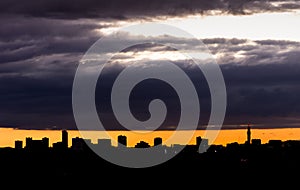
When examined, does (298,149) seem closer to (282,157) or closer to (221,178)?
(282,157)

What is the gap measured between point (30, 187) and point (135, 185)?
17.5 m

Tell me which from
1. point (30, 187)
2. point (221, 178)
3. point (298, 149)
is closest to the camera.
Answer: point (30, 187)

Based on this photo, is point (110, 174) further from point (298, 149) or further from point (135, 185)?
point (298, 149)

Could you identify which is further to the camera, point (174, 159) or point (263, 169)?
point (174, 159)

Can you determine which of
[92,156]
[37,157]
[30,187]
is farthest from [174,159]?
[30,187]

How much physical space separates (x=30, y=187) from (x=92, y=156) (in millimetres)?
31465

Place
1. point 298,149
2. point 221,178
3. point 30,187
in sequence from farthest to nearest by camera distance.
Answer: point 298,149 → point 221,178 → point 30,187

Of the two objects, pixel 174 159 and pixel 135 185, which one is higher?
pixel 174 159

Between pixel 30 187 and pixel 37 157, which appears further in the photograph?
pixel 37 157

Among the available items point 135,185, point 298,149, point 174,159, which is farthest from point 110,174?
point 298,149

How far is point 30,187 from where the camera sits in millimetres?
161500

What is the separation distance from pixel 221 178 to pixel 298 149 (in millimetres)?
22035

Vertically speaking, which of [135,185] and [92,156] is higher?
[92,156]

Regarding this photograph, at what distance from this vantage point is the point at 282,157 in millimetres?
192000
